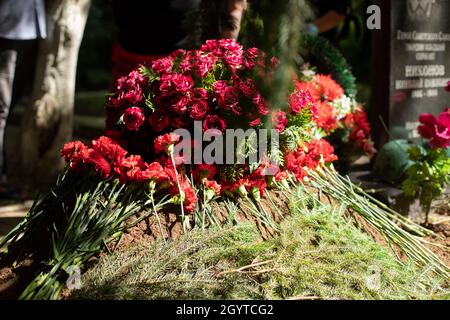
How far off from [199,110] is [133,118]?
31 cm

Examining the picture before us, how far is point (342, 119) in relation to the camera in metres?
5.21

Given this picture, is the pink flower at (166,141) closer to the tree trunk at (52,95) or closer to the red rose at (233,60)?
the red rose at (233,60)

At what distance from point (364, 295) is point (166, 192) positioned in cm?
96

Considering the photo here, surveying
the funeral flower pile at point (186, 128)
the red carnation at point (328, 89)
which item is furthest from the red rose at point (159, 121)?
the red carnation at point (328, 89)

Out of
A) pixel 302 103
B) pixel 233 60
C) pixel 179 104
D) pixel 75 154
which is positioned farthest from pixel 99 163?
pixel 302 103

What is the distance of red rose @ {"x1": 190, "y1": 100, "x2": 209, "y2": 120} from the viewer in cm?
325

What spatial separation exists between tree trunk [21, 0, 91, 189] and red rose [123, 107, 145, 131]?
281 centimetres

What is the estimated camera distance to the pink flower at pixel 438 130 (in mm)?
4355

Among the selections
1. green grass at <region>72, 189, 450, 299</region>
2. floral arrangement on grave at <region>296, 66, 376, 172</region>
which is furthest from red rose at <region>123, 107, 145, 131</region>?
floral arrangement on grave at <region>296, 66, 376, 172</region>

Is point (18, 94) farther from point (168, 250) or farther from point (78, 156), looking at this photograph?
point (168, 250)

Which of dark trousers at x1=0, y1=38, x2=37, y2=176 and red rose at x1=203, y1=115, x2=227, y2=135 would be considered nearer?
red rose at x1=203, y1=115, x2=227, y2=135

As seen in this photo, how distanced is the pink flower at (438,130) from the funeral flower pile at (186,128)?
3.73 feet

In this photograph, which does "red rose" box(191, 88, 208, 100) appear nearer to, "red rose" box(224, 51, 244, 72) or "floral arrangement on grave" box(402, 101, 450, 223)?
"red rose" box(224, 51, 244, 72)

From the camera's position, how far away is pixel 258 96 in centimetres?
189
